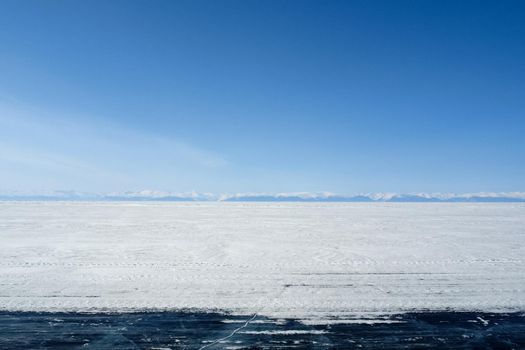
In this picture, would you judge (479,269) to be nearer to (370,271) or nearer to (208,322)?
(370,271)

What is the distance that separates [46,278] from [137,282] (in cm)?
270

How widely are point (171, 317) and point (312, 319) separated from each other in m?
2.73

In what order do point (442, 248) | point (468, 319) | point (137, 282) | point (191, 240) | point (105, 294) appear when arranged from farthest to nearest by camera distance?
point (191, 240) < point (442, 248) < point (137, 282) < point (105, 294) < point (468, 319)

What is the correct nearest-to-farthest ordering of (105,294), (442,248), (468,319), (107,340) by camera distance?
(107,340)
(468,319)
(105,294)
(442,248)

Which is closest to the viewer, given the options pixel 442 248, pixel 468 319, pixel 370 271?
pixel 468 319

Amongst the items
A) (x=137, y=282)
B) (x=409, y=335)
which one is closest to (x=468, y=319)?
(x=409, y=335)

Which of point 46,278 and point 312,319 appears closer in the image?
point 312,319

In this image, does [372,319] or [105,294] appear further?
[105,294]

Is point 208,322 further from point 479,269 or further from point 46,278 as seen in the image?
point 479,269

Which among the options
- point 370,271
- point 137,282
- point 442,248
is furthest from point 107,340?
point 442,248

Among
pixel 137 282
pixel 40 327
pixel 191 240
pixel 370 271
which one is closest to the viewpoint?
pixel 40 327

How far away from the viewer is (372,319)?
5922mm

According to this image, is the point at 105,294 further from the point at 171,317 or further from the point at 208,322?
the point at 208,322

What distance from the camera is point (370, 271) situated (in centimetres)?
949
